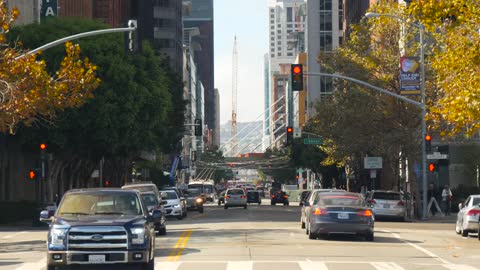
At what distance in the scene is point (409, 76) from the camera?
4488cm

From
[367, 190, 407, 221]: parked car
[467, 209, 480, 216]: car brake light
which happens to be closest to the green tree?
[367, 190, 407, 221]: parked car

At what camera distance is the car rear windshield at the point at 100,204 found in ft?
58.3

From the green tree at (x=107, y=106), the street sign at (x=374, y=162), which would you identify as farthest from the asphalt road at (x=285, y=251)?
the street sign at (x=374, y=162)

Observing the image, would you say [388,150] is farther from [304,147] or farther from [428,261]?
[304,147]

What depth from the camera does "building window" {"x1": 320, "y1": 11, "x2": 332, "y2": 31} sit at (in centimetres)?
15725

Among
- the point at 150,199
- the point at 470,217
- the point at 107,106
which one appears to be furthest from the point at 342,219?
the point at 107,106

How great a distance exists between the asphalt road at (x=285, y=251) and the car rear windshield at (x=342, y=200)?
3.68 ft

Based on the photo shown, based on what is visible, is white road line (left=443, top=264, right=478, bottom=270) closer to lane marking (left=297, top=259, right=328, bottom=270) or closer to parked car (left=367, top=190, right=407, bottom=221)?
lane marking (left=297, top=259, right=328, bottom=270)

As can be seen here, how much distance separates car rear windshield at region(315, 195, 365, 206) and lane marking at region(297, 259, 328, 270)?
294 inches

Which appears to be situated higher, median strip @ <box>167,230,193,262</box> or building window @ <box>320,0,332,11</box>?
building window @ <box>320,0,332,11</box>

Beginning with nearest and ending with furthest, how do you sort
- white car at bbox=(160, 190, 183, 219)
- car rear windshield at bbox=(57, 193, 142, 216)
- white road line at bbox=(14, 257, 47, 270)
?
car rear windshield at bbox=(57, 193, 142, 216) < white road line at bbox=(14, 257, 47, 270) < white car at bbox=(160, 190, 183, 219)

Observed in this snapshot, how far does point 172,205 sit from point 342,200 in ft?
62.3

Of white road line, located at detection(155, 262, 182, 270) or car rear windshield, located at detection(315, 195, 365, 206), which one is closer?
white road line, located at detection(155, 262, 182, 270)

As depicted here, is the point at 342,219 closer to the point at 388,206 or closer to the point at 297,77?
the point at 297,77
